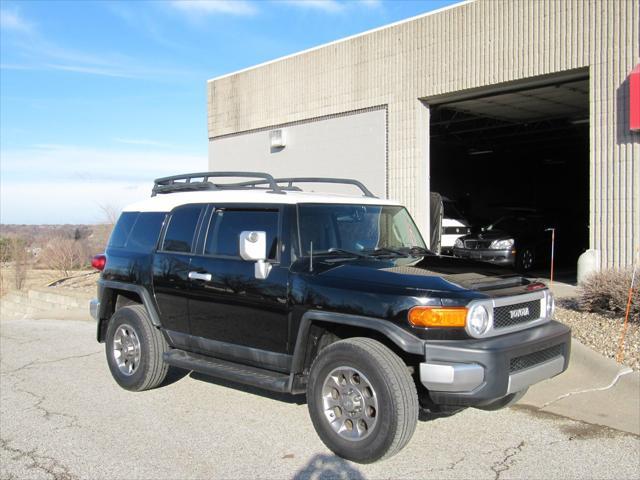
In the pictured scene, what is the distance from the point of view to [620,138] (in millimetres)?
11219

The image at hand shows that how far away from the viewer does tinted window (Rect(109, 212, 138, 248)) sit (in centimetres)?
692

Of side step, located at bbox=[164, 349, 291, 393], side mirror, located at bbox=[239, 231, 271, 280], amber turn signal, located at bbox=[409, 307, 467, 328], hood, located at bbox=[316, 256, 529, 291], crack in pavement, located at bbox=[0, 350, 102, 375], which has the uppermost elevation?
side mirror, located at bbox=[239, 231, 271, 280]

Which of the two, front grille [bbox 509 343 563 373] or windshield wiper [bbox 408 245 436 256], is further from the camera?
windshield wiper [bbox 408 245 436 256]

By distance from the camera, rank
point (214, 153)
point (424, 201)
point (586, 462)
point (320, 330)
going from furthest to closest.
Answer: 1. point (214, 153)
2. point (424, 201)
3. point (320, 330)
4. point (586, 462)

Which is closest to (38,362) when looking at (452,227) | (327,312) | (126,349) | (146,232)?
(126,349)

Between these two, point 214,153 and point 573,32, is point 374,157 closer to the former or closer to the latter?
point 573,32

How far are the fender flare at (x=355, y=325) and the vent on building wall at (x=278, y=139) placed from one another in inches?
520

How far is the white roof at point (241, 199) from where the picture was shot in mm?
5500

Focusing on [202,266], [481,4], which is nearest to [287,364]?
[202,266]

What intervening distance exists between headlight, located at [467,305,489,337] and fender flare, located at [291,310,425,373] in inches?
13.8

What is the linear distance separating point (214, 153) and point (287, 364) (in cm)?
1603

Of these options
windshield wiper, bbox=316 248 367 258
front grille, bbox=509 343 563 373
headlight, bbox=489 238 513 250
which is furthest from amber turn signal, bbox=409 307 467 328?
headlight, bbox=489 238 513 250

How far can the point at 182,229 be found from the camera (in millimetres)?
6219

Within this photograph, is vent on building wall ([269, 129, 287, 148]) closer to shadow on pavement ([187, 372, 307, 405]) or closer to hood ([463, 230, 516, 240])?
hood ([463, 230, 516, 240])
